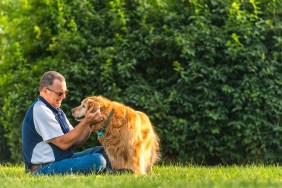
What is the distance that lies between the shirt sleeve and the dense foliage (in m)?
3.10

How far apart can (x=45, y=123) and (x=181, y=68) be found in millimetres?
3598

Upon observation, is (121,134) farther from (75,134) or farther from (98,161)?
(75,134)

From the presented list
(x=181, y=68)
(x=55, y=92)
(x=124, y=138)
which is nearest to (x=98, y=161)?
(x=124, y=138)

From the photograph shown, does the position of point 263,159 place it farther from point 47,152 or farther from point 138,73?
point 47,152

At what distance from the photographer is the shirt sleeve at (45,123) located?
7.43 m

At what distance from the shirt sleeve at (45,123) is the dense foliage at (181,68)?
3100 millimetres

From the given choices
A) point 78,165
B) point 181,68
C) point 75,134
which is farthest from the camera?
point 181,68

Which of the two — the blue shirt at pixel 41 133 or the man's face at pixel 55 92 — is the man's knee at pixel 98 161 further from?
the man's face at pixel 55 92

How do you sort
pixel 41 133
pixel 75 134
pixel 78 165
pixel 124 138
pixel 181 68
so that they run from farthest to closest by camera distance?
pixel 181 68 < pixel 124 138 < pixel 78 165 < pixel 41 133 < pixel 75 134

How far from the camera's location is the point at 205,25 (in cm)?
1077

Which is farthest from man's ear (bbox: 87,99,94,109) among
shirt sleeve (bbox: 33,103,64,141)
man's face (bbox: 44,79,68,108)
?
shirt sleeve (bbox: 33,103,64,141)

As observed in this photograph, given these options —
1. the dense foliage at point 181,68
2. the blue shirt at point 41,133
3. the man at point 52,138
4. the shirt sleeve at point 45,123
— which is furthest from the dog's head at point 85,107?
the dense foliage at point 181,68

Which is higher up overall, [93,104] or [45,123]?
[93,104]

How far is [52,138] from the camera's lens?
7434mm
